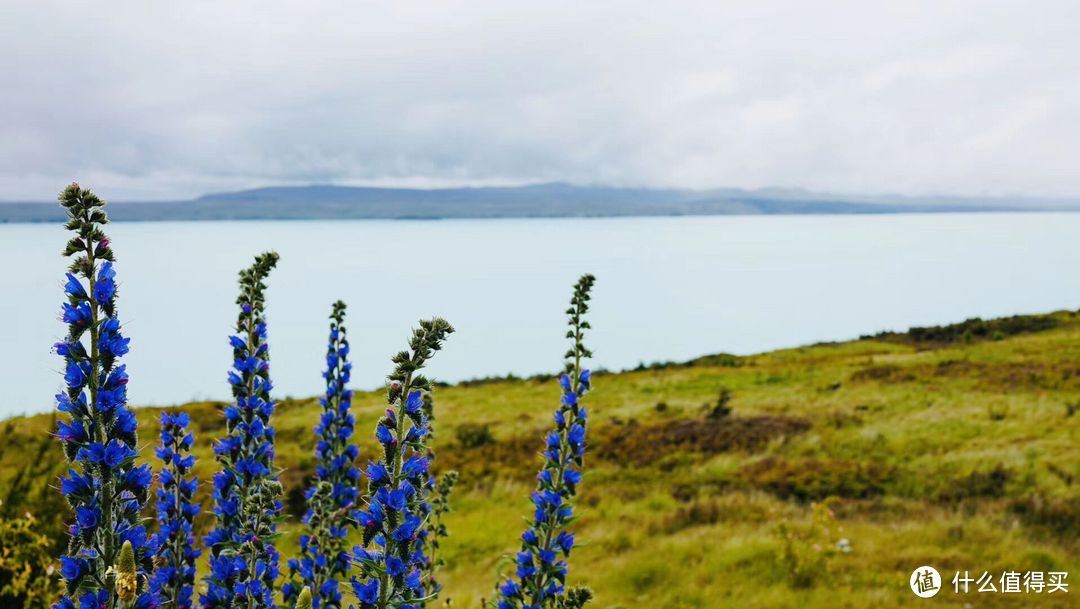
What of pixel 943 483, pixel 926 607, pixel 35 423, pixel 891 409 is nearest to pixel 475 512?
pixel 926 607

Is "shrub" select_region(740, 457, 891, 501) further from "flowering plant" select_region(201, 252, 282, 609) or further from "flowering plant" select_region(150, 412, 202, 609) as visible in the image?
"flowering plant" select_region(150, 412, 202, 609)

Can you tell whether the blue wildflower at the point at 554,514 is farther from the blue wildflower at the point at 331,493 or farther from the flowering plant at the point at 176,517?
the flowering plant at the point at 176,517

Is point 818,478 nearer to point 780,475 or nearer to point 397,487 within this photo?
point 780,475

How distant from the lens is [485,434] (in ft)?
81.5

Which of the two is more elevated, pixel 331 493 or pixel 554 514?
pixel 554 514

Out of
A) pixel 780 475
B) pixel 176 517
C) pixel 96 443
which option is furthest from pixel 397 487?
pixel 780 475

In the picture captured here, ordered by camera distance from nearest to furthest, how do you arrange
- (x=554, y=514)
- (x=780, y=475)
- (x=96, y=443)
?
(x=96, y=443), (x=554, y=514), (x=780, y=475)

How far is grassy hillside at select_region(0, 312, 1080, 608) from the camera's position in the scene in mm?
10703

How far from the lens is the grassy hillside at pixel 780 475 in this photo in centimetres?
1070

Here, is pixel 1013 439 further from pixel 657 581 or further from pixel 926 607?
pixel 657 581

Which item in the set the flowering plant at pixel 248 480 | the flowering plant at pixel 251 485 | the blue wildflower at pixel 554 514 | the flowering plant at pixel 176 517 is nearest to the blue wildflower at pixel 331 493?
the flowering plant at pixel 251 485

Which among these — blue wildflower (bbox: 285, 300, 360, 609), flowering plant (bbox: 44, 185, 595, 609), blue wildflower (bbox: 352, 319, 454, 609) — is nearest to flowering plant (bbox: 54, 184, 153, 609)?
flowering plant (bbox: 44, 185, 595, 609)

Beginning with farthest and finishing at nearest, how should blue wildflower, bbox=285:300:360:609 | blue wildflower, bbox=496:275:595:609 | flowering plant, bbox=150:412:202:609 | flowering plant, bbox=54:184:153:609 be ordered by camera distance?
blue wildflower, bbox=285:300:360:609
blue wildflower, bbox=496:275:595:609
flowering plant, bbox=150:412:202:609
flowering plant, bbox=54:184:153:609

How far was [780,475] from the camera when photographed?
1748 centimetres
